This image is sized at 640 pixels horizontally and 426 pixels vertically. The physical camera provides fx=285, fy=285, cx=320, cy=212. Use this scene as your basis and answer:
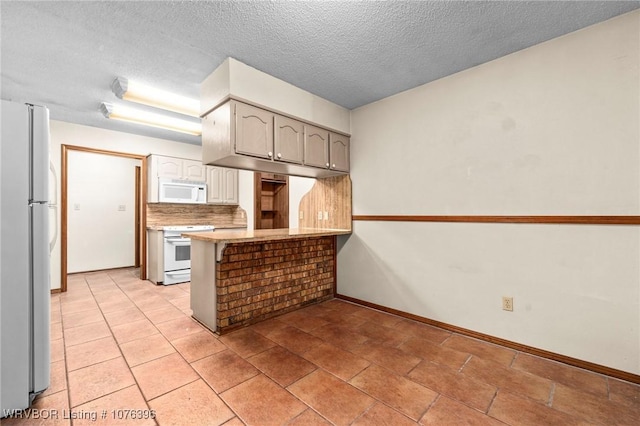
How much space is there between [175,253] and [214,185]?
1464mm

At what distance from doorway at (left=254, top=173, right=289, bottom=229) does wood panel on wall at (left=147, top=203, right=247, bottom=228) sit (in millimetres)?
364

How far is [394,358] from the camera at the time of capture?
2.22 meters

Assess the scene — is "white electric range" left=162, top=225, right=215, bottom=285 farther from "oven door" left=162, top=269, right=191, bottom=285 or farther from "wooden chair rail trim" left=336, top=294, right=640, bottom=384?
"wooden chair rail trim" left=336, top=294, right=640, bottom=384

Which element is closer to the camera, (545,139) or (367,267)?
(545,139)

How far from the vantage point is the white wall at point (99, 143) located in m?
4.03

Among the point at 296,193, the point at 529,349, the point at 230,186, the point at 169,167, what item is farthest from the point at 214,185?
the point at 529,349

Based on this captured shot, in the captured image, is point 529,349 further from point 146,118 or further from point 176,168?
point 176,168

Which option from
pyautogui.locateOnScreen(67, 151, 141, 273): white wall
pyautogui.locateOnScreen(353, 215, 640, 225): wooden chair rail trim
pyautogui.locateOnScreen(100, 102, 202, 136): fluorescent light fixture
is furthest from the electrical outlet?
pyautogui.locateOnScreen(67, 151, 141, 273): white wall

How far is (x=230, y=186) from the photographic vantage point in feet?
18.3

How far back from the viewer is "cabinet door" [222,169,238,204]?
5496 millimetres

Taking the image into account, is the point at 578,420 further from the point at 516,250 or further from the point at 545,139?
the point at 545,139

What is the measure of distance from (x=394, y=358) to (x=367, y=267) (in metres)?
1.33

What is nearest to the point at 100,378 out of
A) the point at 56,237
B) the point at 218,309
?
the point at 218,309

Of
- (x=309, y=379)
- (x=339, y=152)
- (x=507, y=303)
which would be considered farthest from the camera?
(x=339, y=152)
